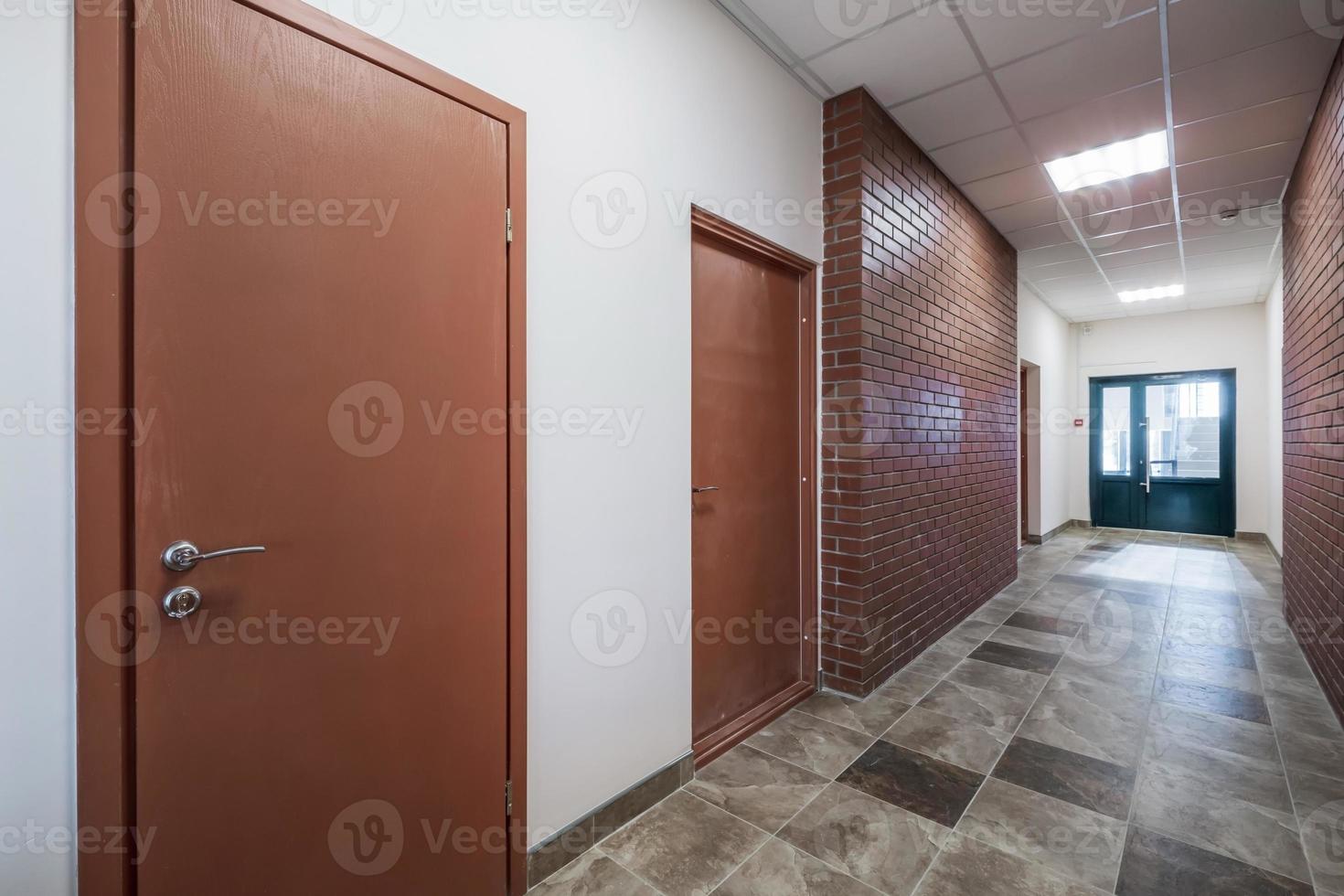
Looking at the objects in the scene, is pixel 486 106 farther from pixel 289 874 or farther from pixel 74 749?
pixel 289 874

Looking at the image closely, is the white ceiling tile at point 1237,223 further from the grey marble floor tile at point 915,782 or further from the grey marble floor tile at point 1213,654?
the grey marble floor tile at point 915,782

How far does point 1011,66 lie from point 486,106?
101 inches

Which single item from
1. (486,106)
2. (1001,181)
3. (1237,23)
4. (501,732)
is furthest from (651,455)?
(1001,181)

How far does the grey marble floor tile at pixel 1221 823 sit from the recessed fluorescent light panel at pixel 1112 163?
3.36 m

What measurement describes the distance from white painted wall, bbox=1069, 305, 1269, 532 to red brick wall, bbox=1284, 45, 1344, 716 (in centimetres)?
408

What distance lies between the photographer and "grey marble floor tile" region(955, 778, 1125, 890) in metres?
1.74

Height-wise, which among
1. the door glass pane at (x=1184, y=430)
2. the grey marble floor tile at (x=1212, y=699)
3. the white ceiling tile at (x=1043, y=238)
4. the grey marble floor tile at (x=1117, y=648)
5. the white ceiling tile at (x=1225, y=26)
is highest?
the white ceiling tile at (x=1225, y=26)

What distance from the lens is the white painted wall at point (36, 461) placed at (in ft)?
3.11

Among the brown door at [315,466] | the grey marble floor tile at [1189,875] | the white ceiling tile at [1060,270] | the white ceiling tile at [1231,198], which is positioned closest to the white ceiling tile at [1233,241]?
the white ceiling tile at [1231,198]

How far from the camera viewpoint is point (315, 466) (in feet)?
4.18

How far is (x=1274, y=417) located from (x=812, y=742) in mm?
7268

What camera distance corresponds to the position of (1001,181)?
3.90 meters

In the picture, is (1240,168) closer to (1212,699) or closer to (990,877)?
(1212,699)

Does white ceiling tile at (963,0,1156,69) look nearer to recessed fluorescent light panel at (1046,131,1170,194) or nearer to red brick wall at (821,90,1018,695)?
red brick wall at (821,90,1018,695)
